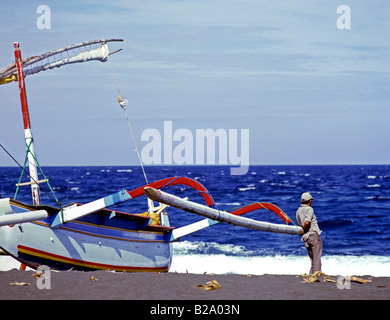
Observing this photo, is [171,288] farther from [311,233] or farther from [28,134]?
[28,134]

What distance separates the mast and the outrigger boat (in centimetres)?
3

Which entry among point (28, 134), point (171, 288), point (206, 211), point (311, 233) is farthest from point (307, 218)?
point (28, 134)

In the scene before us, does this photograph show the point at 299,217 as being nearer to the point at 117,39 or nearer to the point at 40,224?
the point at 40,224

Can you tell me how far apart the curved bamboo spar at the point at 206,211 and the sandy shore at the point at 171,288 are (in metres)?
1.08

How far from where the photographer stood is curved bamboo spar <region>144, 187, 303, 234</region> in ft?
33.4

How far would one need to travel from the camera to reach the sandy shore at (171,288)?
10227 millimetres

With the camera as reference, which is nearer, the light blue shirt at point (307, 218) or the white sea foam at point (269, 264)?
the light blue shirt at point (307, 218)

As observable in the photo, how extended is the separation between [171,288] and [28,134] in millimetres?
8603

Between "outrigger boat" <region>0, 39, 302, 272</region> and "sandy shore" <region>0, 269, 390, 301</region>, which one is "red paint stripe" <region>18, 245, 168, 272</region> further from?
"sandy shore" <region>0, 269, 390, 301</region>

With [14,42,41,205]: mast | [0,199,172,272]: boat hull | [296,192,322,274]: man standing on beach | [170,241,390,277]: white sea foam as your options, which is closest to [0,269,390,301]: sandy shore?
[296,192,322,274]: man standing on beach

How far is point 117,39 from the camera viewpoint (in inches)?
856

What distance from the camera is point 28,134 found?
→ 708 inches

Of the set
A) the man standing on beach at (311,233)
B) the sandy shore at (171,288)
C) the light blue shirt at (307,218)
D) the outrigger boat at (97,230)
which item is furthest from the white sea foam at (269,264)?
the sandy shore at (171,288)

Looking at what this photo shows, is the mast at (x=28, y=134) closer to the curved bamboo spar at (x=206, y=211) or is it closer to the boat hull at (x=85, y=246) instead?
the boat hull at (x=85, y=246)
